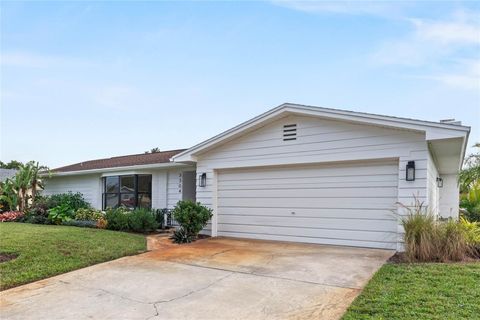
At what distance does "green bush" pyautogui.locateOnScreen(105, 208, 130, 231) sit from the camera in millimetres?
11789

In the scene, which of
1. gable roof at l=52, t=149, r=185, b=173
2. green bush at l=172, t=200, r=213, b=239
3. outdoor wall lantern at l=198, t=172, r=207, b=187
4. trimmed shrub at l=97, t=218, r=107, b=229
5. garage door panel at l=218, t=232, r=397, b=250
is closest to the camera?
garage door panel at l=218, t=232, r=397, b=250

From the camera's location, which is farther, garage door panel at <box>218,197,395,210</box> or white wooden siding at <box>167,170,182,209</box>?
white wooden siding at <box>167,170,182,209</box>

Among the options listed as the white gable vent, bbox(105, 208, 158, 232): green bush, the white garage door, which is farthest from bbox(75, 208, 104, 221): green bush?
the white gable vent

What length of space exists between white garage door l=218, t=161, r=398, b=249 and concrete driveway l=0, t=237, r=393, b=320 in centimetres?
82

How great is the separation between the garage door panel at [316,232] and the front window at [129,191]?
15.7 feet

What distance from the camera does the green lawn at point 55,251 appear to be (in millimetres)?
6090

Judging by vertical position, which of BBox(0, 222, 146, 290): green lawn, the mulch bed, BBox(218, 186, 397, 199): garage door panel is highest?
BBox(218, 186, 397, 199): garage door panel

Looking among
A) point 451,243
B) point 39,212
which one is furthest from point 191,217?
point 39,212

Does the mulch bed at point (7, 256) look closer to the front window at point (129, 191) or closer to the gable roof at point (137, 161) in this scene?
the gable roof at point (137, 161)

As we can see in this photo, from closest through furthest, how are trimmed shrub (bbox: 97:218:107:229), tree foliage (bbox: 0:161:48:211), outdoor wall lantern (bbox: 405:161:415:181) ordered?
outdoor wall lantern (bbox: 405:161:415:181)
trimmed shrub (bbox: 97:218:107:229)
tree foliage (bbox: 0:161:48:211)

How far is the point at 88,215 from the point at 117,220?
274 cm

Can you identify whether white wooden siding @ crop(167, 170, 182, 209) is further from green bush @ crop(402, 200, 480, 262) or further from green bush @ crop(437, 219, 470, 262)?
green bush @ crop(437, 219, 470, 262)

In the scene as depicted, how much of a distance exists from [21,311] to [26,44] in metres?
8.86

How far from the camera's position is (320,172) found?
9094 mm
